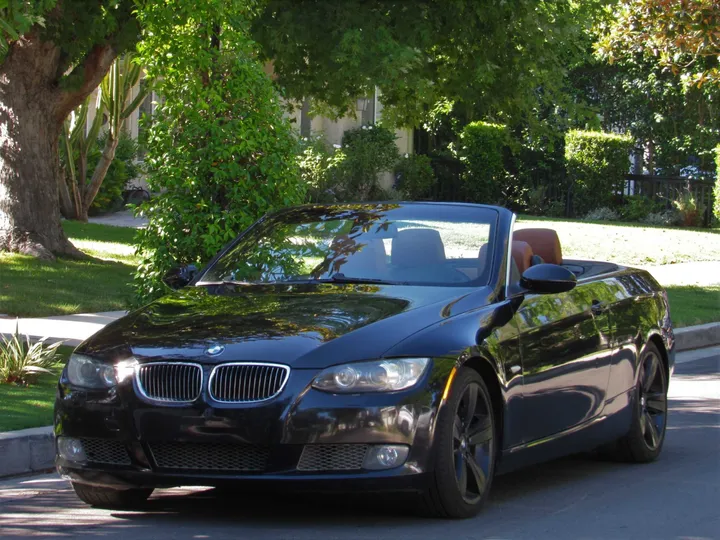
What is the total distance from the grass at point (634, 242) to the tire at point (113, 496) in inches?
653

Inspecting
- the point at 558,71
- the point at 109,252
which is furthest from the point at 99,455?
the point at 109,252

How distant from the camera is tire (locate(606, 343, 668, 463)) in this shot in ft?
25.1

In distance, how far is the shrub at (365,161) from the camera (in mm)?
30594

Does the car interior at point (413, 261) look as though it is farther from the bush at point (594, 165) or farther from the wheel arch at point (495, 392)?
the bush at point (594, 165)

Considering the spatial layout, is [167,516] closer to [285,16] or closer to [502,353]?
[502,353]

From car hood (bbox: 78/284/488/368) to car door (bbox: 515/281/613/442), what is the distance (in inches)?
15.9

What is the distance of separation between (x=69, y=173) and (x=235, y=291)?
19.1 m

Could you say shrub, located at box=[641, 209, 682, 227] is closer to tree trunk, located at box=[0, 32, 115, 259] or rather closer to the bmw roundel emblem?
tree trunk, located at box=[0, 32, 115, 259]

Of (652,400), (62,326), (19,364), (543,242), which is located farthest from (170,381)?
(62,326)

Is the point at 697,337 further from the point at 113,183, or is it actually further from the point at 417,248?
the point at 113,183

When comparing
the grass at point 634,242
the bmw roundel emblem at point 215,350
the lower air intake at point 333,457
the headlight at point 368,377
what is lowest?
the grass at point 634,242

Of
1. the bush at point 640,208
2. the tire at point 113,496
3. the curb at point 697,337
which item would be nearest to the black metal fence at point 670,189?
the bush at point 640,208

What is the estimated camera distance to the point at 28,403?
28.5 ft

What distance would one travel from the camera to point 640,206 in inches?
1235
